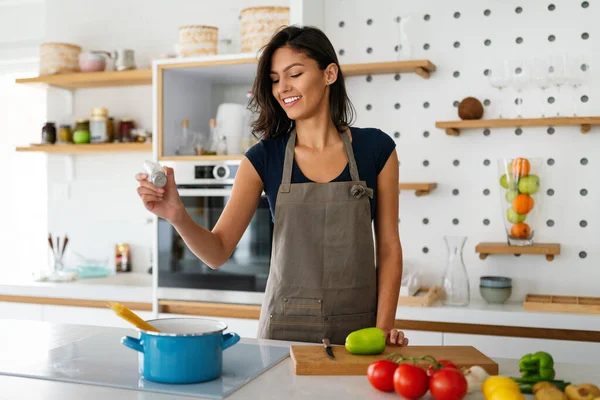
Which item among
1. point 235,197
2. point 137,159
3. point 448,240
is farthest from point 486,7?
point 137,159

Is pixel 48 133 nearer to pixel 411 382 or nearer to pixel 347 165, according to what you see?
pixel 347 165

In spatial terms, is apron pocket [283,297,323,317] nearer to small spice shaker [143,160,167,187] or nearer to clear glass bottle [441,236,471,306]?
small spice shaker [143,160,167,187]

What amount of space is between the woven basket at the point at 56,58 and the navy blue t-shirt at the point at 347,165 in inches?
87.8

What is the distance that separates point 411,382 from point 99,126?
9.89 feet

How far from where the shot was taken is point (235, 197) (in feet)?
6.56

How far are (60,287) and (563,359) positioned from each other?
234 cm

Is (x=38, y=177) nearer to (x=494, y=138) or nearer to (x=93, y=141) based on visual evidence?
(x=93, y=141)

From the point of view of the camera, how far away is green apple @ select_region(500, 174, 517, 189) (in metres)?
2.96

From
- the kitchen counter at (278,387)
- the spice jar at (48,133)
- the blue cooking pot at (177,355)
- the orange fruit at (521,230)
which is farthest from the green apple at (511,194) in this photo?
the spice jar at (48,133)

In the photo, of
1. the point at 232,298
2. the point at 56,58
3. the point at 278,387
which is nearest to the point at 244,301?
the point at 232,298

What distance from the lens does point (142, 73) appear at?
368 centimetres

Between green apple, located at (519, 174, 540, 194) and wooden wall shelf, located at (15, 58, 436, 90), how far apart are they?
2.11 feet

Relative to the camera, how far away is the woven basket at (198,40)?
3.37 meters

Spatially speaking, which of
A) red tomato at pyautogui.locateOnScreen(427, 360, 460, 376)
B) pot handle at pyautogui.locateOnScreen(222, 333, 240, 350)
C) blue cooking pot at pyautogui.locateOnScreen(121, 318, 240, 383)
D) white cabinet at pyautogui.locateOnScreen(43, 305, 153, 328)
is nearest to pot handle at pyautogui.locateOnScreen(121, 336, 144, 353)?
blue cooking pot at pyautogui.locateOnScreen(121, 318, 240, 383)
